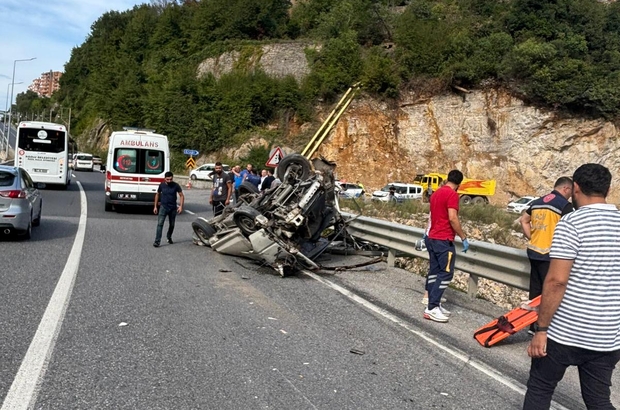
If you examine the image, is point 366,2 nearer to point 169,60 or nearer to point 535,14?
point 535,14

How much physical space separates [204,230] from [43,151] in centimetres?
1772

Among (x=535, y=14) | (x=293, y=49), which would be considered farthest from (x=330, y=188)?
(x=293, y=49)

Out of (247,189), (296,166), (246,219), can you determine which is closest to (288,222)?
(246,219)

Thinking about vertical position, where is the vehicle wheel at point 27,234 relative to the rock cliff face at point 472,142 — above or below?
below

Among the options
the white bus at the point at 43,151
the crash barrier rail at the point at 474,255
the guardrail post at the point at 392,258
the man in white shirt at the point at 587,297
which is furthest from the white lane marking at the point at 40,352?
the white bus at the point at 43,151

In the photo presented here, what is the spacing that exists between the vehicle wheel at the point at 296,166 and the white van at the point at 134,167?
8728mm

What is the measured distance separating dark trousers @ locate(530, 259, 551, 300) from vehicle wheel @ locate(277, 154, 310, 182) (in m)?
5.41

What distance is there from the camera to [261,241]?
10047 millimetres

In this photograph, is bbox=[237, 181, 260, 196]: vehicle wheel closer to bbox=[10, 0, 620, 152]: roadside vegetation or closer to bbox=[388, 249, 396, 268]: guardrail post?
bbox=[388, 249, 396, 268]: guardrail post

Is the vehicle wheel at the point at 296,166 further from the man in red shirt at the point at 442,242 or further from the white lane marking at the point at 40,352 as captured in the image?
the white lane marking at the point at 40,352

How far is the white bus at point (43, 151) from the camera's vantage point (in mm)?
26297

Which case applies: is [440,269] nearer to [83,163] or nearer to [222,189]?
[222,189]

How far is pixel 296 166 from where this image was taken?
11.6m

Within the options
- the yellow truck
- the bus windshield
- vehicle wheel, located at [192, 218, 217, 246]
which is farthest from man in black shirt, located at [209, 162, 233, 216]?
the yellow truck
